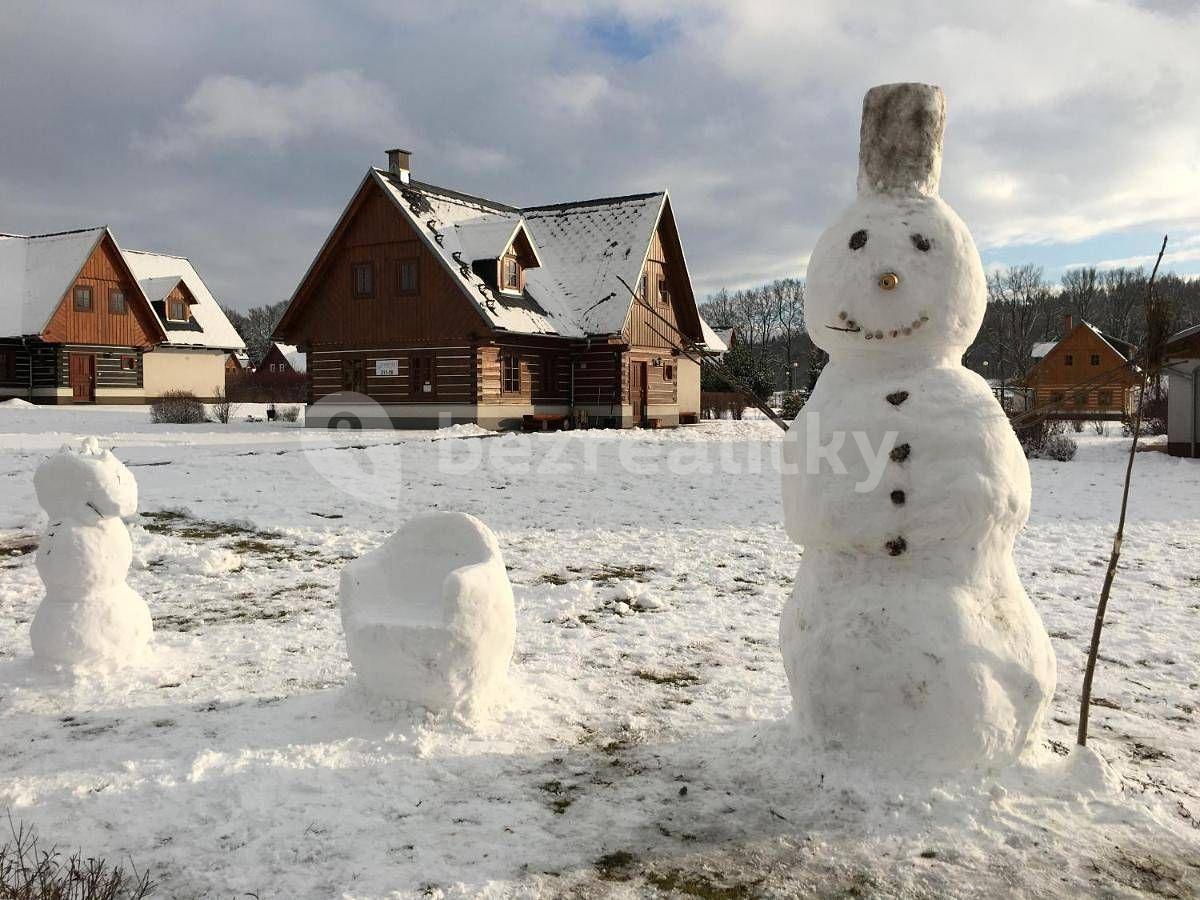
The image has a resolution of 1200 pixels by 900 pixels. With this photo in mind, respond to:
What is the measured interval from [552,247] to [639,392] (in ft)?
17.5

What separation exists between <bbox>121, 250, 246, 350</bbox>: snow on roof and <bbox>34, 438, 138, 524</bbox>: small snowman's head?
96.4ft

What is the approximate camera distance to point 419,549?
15.9 ft

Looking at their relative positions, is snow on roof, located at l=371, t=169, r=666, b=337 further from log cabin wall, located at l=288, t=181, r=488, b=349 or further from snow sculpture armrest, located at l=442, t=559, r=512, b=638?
snow sculpture armrest, located at l=442, t=559, r=512, b=638

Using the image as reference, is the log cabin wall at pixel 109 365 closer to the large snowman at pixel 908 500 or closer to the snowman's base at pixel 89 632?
the snowman's base at pixel 89 632

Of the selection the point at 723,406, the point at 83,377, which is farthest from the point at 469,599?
the point at 723,406

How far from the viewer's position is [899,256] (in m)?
3.35

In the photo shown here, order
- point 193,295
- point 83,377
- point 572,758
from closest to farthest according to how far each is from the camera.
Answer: point 572,758, point 83,377, point 193,295

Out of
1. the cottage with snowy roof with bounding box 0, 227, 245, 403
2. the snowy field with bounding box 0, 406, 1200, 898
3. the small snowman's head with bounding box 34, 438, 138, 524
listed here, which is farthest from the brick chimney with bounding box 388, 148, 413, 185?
the small snowman's head with bounding box 34, 438, 138, 524

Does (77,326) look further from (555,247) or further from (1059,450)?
(1059,450)

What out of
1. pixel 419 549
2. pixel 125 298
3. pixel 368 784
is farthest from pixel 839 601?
pixel 125 298

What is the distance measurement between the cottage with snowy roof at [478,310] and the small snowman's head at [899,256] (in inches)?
682

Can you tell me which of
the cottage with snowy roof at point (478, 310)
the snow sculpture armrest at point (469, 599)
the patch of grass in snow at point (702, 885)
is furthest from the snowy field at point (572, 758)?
the cottage with snowy roof at point (478, 310)

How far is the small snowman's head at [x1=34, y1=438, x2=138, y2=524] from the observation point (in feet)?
15.9

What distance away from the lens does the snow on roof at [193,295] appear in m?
32.7
